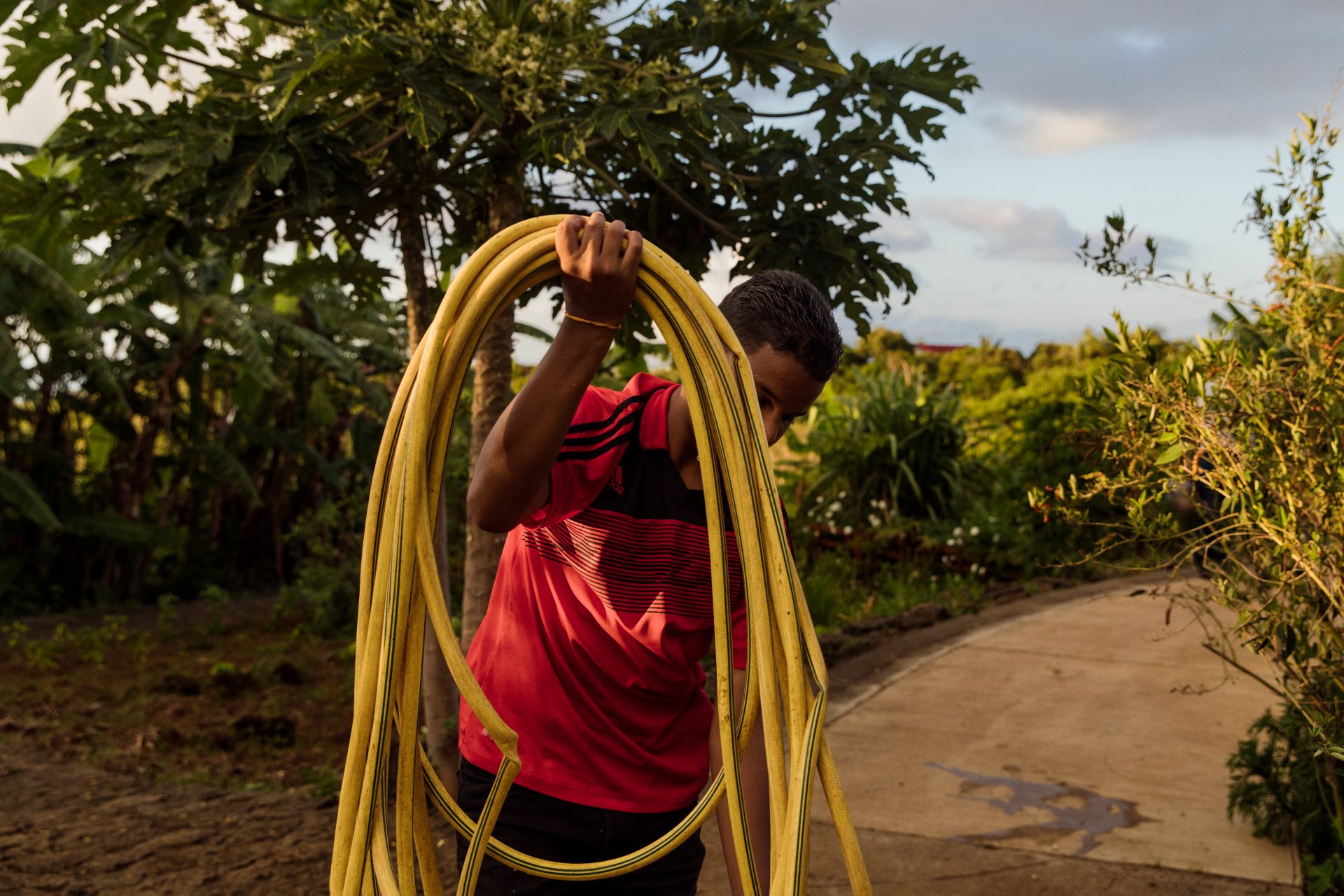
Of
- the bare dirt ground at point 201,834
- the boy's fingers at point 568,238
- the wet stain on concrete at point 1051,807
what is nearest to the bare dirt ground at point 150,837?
the bare dirt ground at point 201,834

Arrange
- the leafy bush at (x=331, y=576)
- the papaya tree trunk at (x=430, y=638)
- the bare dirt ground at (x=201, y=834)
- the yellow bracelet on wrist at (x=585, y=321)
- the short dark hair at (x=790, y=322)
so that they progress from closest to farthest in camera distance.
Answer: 1. the yellow bracelet on wrist at (x=585, y=321)
2. the short dark hair at (x=790, y=322)
3. the bare dirt ground at (x=201, y=834)
4. the papaya tree trunk at (x=430, y=638)
5. the leafy bush at (x=331, y=576)

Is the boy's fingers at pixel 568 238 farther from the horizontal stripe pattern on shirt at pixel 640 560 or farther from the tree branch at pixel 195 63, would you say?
the tree branch at pixel 195 63

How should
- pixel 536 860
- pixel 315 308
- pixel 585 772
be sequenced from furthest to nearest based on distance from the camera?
pixel 315 308
pixel 585 772
pixel 536 860

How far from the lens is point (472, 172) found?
3191 millimetres

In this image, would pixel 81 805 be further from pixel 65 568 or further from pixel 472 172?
pixel 65 568

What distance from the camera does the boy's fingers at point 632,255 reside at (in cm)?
129

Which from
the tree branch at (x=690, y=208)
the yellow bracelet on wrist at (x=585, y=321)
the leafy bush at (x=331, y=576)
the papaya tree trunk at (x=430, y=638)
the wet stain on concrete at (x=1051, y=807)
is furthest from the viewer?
the leafy bush at (x=331, y=576)

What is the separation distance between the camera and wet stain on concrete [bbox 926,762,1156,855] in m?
3.71

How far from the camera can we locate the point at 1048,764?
4414mm

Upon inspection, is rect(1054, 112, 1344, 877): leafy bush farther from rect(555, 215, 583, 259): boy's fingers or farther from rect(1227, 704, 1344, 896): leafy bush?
rect(555, 215, 583, 259): boy's fingers

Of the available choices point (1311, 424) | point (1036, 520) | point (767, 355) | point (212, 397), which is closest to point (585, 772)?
Answer: point (767, 355)

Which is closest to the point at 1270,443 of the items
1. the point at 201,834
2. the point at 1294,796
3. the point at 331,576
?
the point at 1294,796

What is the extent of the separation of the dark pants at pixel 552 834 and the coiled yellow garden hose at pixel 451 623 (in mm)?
308

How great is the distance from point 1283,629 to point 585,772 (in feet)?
5.29
